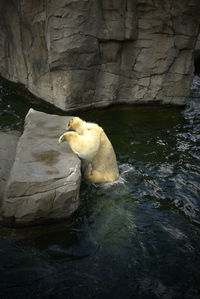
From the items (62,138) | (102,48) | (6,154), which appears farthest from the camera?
(102,48)

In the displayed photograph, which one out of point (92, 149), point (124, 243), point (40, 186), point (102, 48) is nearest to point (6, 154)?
point (40, 186)

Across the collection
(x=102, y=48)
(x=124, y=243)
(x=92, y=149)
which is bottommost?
(x=124, y=243)

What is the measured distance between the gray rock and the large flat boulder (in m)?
0.29

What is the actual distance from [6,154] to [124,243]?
7.09 feet

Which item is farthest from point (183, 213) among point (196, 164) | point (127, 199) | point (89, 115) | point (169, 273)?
point (89, 115)

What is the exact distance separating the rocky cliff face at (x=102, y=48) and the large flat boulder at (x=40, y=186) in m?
3.42

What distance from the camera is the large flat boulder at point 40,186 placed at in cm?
364

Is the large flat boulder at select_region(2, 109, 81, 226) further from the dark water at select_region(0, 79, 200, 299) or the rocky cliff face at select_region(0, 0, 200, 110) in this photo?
the rocky cliff face at select_region(0, 0, 200, 110)

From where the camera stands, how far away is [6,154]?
4586mm

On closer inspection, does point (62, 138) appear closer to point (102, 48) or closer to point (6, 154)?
point (6, 154)

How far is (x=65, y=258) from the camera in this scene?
11.6ft

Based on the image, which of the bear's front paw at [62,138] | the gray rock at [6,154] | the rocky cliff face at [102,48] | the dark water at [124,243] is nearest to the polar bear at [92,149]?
the bear's front paw at [62,138]

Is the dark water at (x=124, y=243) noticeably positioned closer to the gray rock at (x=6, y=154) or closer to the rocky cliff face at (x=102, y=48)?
the gray rock at (x=6, y=154)

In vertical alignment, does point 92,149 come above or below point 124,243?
above
